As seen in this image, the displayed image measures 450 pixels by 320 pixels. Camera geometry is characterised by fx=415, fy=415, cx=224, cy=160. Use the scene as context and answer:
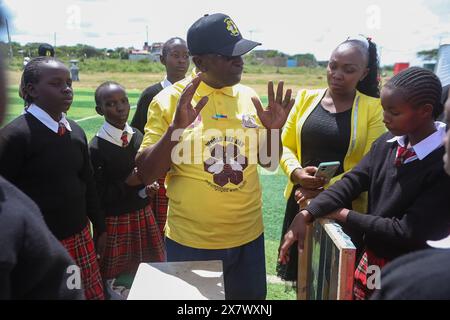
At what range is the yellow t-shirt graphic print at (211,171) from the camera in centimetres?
211

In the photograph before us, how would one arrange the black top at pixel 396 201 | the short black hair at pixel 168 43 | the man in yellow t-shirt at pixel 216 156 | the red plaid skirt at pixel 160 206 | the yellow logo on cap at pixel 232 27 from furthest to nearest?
the short black hair at pixel 168 43 → the red plaid skirt at pixel 160 206 → the yellow logo on cap at pixel 232 27 → the man in yellow t-shirt at pixel 216 156 → the black top at pixel 396 201

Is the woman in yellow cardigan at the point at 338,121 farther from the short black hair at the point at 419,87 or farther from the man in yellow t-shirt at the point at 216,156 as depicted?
the short black hair at the point at 419,87

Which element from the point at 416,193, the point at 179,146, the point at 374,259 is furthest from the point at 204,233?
the point at 416,193

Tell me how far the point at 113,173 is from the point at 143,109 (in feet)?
2.89

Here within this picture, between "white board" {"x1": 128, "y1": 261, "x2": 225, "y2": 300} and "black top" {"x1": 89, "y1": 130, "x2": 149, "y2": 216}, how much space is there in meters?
1.41

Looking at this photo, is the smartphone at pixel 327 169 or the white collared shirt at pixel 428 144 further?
the smartphone at pixel 327 169

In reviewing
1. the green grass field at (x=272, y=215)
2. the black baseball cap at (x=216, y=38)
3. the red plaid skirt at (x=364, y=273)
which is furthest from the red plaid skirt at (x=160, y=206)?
the red plaid skirt at (x=364, y=273)

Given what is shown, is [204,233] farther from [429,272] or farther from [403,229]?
[429,272]

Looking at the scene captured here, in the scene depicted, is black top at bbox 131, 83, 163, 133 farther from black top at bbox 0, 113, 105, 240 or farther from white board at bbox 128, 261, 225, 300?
white board at bbox 128, 261, 225, 300

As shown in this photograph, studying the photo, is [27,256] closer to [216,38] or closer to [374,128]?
[216,38]

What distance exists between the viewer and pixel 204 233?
6.99ft

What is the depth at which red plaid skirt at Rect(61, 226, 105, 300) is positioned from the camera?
258cm

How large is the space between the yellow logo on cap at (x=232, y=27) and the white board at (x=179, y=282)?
1.19 m

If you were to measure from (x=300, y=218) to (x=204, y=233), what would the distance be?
50cm
